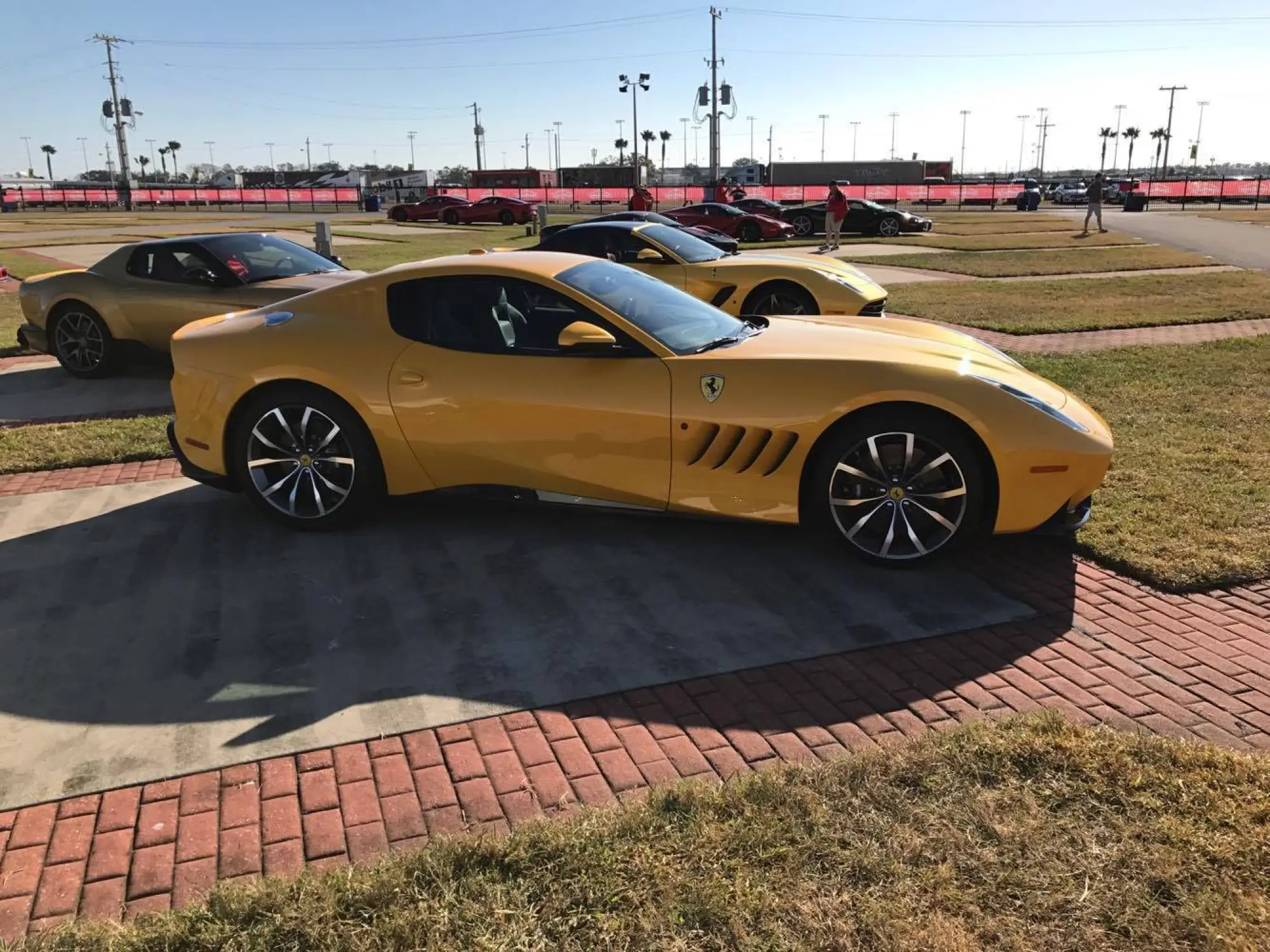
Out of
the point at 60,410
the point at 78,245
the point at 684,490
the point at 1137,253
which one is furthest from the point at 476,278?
the point at 78,245

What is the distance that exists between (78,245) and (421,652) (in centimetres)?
2752

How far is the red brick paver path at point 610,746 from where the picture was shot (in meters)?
2.66

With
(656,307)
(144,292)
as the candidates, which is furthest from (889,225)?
(656,307)

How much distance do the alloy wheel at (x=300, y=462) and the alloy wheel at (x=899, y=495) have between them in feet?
8.46

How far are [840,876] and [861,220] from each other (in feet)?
96.6

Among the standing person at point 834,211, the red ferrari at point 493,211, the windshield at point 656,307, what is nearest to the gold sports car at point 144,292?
the windshield at point 656,307

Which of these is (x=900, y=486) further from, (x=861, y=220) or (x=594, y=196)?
(x=594, y=196)

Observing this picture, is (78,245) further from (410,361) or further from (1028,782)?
(1028,782)

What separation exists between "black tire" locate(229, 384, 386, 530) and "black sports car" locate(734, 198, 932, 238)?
26.1 metres

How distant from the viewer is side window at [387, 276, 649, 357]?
471 centimetres

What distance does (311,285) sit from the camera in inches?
343

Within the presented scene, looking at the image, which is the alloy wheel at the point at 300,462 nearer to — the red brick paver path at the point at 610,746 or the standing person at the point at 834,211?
the red brick paver path at the point at 610,746

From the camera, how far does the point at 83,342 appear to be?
9.11 meters

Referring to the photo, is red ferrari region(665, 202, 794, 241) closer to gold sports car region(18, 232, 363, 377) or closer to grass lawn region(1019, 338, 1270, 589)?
grass lawn region(1019, 338, 1270, 589)
